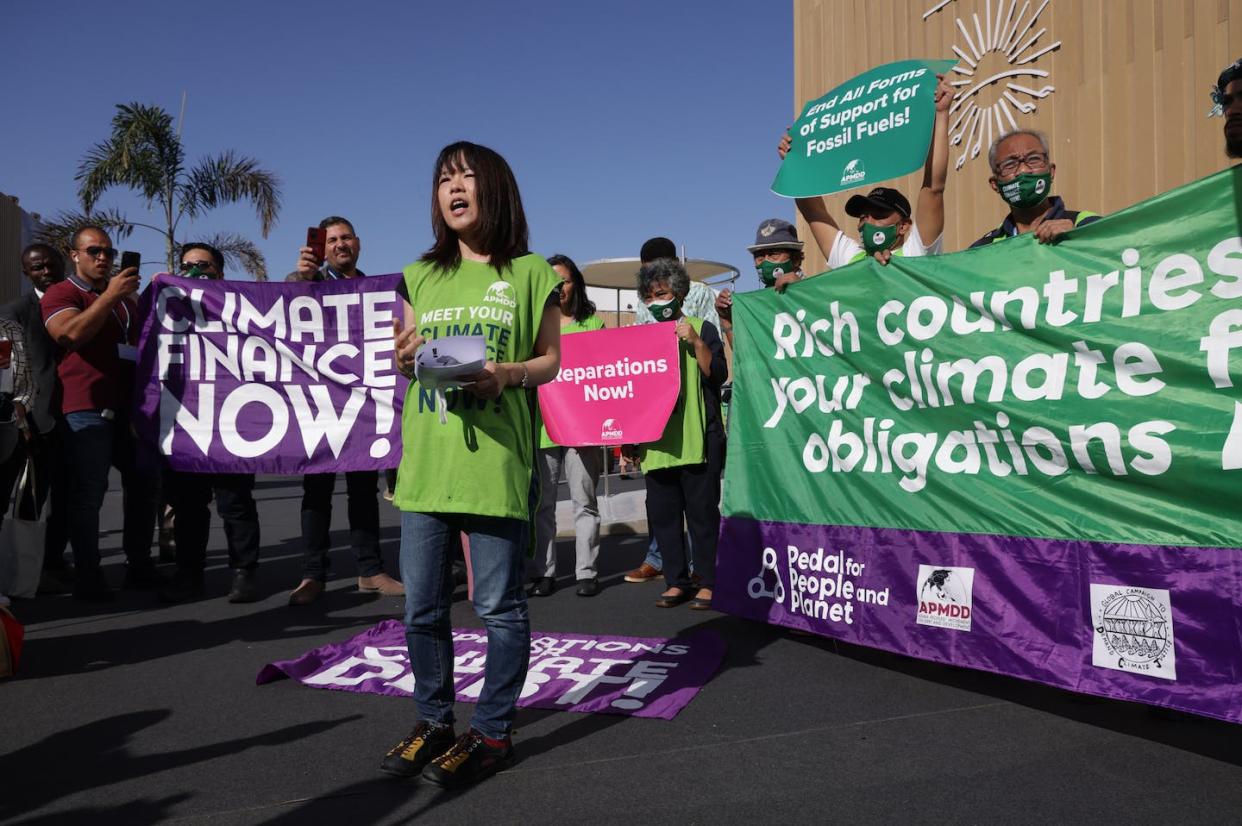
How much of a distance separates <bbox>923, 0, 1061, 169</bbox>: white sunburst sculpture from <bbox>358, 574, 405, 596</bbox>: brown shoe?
5569 mm

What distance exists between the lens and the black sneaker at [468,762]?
2.60 m

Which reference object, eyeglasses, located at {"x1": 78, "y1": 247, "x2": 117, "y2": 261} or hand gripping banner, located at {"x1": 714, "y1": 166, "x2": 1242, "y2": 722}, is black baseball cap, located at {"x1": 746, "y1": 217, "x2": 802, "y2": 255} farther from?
eyeglasses, located at {"x1": 78, "y1": 247, "x2": 117, "y2": 261}

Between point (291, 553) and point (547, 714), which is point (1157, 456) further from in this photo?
point (291, 553)

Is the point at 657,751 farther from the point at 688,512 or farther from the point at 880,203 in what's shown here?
the point at 880,203

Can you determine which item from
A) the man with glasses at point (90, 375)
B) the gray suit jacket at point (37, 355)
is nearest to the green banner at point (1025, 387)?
the gray suit jacket at point (37, 355)

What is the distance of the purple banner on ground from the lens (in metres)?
3.37

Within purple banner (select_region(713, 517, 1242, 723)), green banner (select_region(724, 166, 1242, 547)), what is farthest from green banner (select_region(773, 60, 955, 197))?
purple banner (select_region(713, 517, 1242, 723))

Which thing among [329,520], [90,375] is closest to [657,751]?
[329,520]

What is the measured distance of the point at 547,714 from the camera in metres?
3.26

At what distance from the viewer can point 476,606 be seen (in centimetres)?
276

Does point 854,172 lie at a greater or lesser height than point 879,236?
greater

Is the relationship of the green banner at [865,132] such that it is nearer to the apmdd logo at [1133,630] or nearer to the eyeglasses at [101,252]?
the apmdd logo at [1133,630]

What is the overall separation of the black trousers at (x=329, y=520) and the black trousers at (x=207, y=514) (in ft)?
1.00

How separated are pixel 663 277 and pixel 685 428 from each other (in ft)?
2.88
